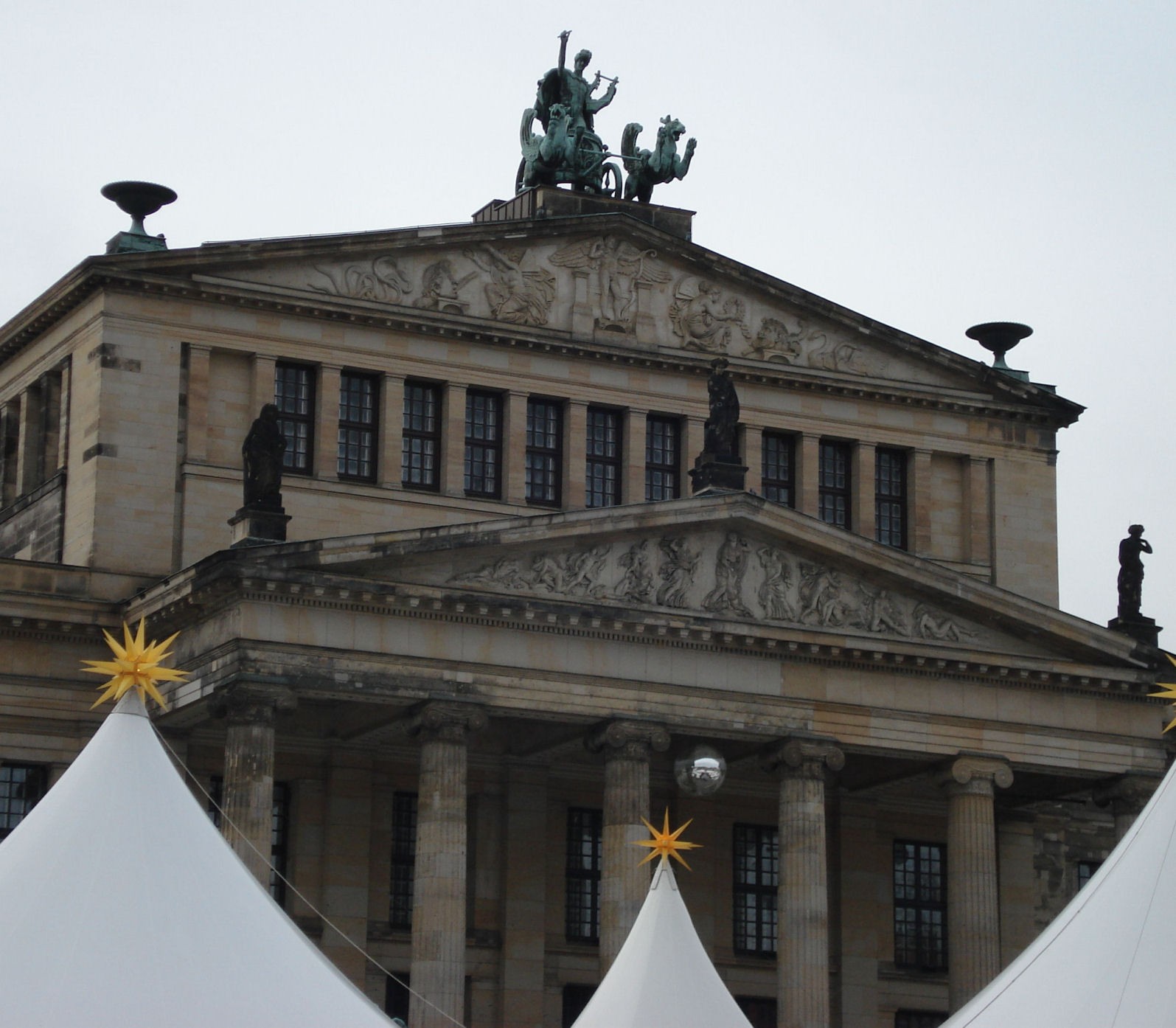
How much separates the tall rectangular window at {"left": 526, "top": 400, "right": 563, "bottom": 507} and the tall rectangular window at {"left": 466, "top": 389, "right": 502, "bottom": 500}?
636 millimetres

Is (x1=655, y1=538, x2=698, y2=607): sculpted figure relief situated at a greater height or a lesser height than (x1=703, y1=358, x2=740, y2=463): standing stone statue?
lesser

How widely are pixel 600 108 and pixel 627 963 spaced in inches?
848

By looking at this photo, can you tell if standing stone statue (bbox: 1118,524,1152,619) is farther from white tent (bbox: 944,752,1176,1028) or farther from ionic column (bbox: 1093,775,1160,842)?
white tent (bbox: 944,752,1176,1028)

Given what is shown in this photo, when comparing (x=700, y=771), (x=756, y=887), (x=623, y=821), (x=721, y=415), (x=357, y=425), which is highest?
(x=357, y=425)

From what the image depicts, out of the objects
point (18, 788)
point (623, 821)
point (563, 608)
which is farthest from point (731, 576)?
point (18, 788)

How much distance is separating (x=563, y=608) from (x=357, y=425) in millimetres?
6862

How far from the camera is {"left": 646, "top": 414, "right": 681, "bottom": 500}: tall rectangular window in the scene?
183ft

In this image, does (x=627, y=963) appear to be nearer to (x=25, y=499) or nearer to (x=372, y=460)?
(x=372, y=460)

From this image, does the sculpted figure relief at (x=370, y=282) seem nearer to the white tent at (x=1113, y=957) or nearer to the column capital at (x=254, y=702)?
the column capital at (x=254, y=702)

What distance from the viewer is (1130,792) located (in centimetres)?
5309

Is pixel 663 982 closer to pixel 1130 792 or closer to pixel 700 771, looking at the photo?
pixel 700 771

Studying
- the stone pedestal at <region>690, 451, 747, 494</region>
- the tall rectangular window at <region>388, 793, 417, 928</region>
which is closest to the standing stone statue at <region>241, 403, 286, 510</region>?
the tall rectangular window at <region>388, 793, 417, 928</region>

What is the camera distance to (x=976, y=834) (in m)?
51.7

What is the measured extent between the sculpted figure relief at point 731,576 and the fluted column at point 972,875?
5.08 m
